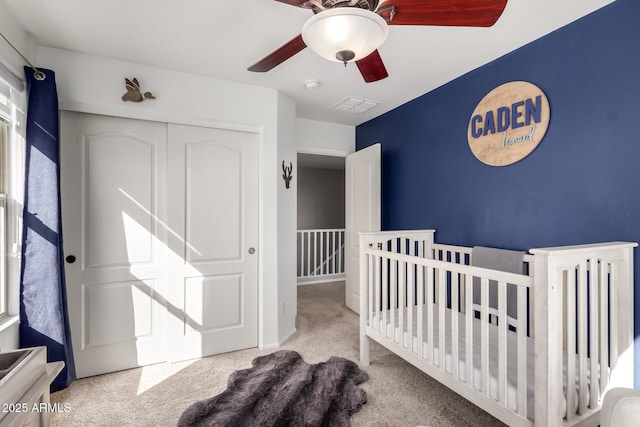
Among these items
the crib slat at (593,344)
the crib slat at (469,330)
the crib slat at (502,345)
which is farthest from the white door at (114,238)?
the crib slat at (593,344)

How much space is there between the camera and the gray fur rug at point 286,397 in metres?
1.67

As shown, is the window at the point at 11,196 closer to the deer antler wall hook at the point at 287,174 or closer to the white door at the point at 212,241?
the white door at the point at 212,241

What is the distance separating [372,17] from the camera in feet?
3.50

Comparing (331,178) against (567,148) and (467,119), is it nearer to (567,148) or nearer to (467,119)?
(467,119)

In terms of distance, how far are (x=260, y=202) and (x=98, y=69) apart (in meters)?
1.50

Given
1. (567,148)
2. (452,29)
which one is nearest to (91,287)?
(452,29)

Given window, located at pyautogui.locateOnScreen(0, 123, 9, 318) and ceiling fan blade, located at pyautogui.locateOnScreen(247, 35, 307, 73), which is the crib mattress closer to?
ceiling fan blade, located at pyautogui.locateOnScreen(247, 35, 307, 73)

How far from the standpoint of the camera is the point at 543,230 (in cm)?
196

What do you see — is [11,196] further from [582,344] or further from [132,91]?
[582,344]

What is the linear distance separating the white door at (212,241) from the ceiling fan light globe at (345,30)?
160cm

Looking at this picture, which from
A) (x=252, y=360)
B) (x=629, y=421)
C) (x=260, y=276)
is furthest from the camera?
(x=260, y=276)

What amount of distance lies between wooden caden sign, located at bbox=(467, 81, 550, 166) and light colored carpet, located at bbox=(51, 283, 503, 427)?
1.67 meters

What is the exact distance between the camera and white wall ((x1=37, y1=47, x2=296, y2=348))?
2.10 meters

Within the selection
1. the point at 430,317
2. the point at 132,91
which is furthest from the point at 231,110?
the point at 430,317
